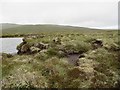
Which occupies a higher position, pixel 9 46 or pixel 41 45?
pixel 41 45

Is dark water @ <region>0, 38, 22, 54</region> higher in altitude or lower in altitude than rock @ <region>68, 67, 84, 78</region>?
higher

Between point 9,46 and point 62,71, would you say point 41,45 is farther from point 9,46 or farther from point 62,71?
point 9,46

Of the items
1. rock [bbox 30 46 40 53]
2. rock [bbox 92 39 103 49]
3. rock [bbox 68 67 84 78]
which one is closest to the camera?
rock [bbox 68 67 84 78]

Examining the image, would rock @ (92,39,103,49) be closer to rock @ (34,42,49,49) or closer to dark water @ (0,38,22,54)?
rock @ (34,42,49,49)

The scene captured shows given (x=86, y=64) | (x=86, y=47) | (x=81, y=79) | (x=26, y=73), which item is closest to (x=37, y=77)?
(x=26, y=73)

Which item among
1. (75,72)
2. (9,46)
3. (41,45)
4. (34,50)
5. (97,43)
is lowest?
(75,72)

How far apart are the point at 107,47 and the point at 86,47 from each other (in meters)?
3.34

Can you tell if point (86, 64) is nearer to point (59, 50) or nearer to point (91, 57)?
point (91, 57)

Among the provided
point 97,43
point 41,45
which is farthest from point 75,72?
point 97,43

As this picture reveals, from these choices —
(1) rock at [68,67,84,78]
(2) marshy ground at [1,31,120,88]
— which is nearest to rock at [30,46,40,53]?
(2) marshy ground at [1,31,120,88]

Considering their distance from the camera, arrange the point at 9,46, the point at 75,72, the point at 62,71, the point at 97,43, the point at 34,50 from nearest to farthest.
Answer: the point at 75,72 < the point at 62,71 < the point at 34,50 < the point at 97,43 < the point at 9,46

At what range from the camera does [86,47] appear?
124 feet

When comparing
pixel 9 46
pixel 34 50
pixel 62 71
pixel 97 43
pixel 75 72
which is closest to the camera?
pixel 75 72

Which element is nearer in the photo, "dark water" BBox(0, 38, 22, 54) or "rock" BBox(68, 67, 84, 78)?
"rock" BBox(68, 67, 84, 78)
